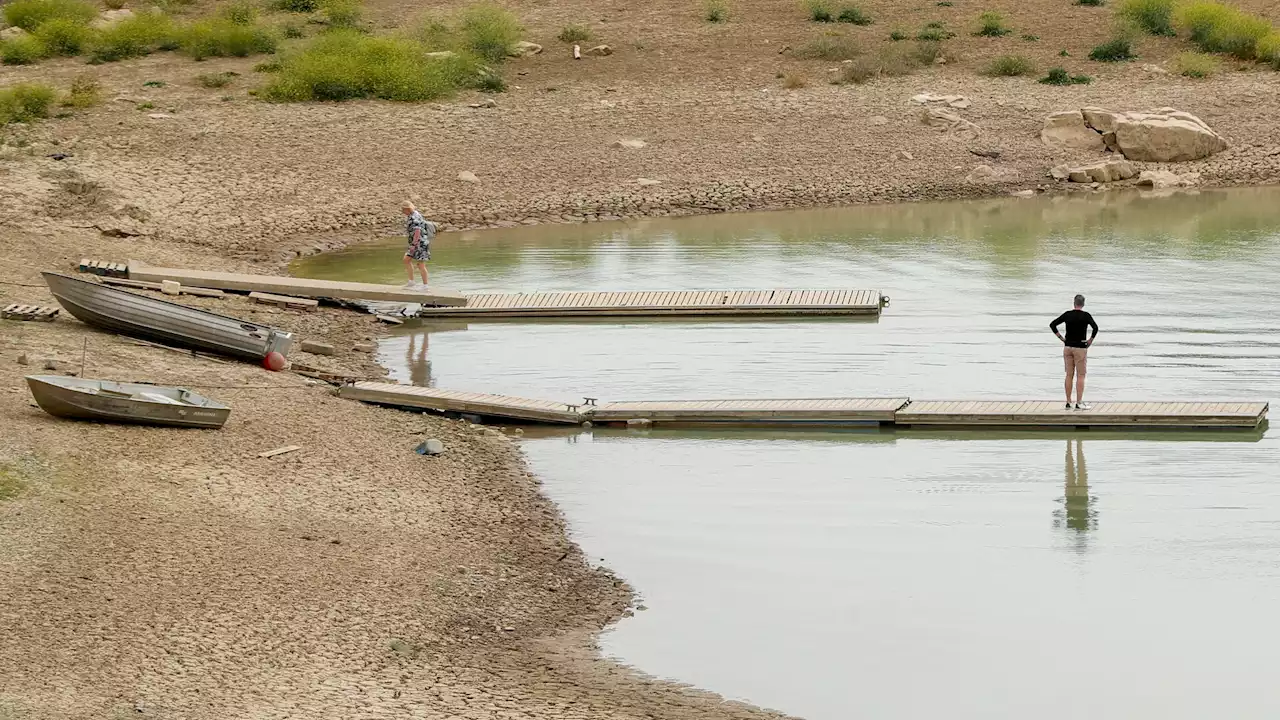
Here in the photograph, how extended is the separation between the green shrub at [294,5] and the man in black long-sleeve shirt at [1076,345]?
118 feet

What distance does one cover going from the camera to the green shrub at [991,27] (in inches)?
1934

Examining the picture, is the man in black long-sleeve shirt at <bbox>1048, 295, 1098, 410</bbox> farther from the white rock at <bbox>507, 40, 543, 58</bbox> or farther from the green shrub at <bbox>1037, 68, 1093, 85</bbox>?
the white rock at <bbox>507, 40, 543, 58</bbox>

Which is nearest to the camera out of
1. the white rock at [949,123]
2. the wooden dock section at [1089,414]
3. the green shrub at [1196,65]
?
the wooden dock section at [1089,414]

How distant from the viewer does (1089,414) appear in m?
20.4

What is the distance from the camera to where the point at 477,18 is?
47312mm

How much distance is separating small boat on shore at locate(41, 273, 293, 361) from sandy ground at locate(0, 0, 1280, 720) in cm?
34

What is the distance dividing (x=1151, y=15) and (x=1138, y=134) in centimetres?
911

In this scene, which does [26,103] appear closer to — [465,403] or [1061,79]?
[465,403]

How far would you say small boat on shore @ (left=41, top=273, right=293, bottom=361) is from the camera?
2284 centimetres

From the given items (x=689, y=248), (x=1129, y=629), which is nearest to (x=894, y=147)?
(x=689, y=248)

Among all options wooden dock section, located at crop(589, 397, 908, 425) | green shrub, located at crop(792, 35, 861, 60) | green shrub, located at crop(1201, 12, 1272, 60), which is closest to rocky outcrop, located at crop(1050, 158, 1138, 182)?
green shrub, located at crop(792, 35, 861, 60)

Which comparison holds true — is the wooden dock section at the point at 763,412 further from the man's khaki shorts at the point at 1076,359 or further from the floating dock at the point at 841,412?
the man's khaki shorts at the point at 1076,359

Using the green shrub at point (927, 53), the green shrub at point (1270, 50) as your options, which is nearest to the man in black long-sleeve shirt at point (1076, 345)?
the green shrub at point (927, 53)

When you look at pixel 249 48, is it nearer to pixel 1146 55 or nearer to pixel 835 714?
pixel 1146 55
